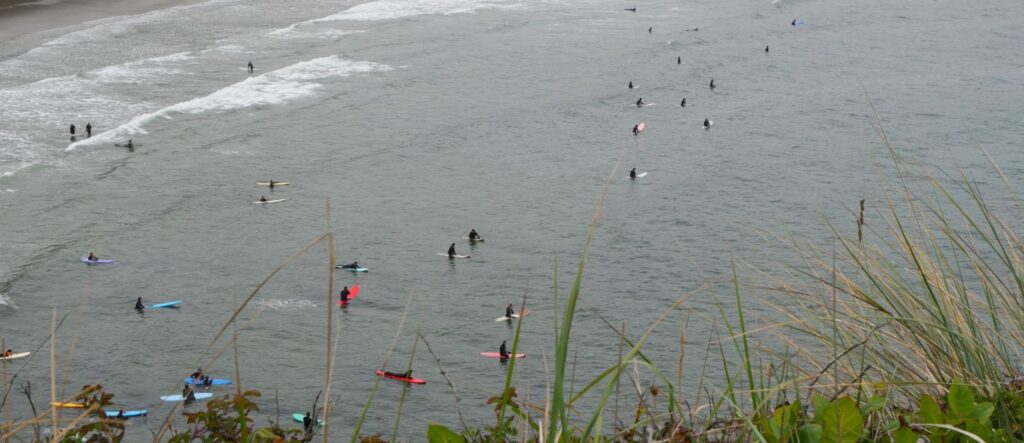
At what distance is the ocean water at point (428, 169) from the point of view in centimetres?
2633

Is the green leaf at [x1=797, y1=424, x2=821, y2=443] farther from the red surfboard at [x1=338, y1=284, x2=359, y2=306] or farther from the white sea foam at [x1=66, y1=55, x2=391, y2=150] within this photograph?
the white sea foam at [x1=66, y1=55, x2=391, y2=150]

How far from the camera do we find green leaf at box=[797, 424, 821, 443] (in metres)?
3.21

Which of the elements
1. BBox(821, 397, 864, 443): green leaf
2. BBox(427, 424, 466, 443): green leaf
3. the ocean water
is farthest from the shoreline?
BBox(821, 397, 864, 443): green leaf

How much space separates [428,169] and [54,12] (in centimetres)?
3946

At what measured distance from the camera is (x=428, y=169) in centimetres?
4028

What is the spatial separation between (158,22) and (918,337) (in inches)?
2646

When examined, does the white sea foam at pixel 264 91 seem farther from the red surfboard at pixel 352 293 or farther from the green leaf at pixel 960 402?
the green leaf at pixel 960 402

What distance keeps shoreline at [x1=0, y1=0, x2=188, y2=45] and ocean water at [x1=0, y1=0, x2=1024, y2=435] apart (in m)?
1.95

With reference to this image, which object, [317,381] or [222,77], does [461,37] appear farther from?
[317,381]

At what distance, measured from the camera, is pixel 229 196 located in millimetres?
36500

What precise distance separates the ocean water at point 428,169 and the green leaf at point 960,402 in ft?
31.6

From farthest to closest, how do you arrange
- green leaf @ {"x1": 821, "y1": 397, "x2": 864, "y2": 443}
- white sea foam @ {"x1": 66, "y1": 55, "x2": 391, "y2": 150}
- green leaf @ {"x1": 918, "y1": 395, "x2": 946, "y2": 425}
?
white sea foam @ {"x1": 66, "y1": 55, "x2": 391, "y2": 150}
green leaf @ {"x1": 918, "y1": 395, "x2": 946, "y2": 425}
green leaf @ {"x1": 821, "y1": 397, "x2": 864, "y2": 443}

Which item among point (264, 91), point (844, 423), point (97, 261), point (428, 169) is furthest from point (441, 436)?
point (264, 91)

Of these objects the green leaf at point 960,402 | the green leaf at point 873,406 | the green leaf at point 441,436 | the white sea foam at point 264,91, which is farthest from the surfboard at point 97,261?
the green leaf at point 960,402
